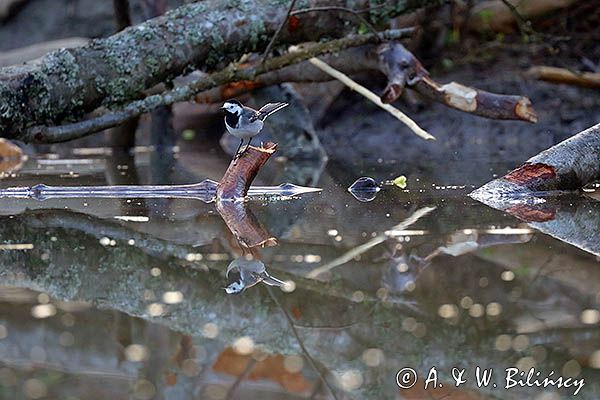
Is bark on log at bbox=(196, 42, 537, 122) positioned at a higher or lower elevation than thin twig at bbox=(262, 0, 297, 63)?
lower

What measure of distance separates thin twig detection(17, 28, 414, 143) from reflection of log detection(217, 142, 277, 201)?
0.89m

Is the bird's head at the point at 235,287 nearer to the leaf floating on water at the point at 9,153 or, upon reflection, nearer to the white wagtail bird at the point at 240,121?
the white wagtail bird at the point at 240,121

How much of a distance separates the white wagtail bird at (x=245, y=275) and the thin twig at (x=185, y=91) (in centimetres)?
Result: 208

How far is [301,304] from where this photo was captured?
201 centimetres

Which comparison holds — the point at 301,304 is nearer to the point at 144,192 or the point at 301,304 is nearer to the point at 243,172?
the point at 243,172

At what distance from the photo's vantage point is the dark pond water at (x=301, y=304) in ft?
5.01

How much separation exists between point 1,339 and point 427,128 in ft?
21.4

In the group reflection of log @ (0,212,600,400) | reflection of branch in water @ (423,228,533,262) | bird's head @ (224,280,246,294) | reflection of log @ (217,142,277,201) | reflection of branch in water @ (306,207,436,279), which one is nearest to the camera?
reflection of log @ (0,212,600,400)

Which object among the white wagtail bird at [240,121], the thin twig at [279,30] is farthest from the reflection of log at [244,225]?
the thin twig at [279,30]

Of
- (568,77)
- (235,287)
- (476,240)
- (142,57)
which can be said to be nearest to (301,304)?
(235,287)

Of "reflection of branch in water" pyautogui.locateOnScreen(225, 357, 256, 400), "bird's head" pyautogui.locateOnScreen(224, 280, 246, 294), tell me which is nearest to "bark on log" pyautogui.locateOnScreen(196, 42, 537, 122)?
"bird's head" pyautogui.locateOnScreen(224, 280, 246, 294)

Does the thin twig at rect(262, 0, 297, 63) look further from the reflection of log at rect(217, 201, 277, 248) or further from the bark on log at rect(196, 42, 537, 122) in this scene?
the reflection of log at rect(217, 201, 277, 248)

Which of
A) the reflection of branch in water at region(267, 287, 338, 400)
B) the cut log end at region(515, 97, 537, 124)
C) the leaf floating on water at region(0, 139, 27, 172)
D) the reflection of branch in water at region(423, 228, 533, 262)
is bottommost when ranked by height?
the leaf floating on water at region(0, 139, 27, 172)

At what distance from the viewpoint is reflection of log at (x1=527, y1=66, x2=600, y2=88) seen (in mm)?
7230
